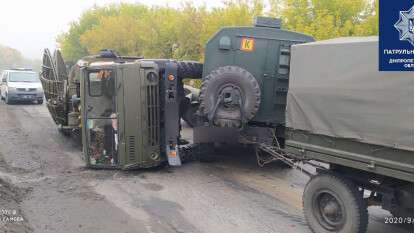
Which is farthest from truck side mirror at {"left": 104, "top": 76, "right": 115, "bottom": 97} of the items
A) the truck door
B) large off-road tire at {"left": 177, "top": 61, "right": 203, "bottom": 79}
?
large off-road tire at {"left": 177, "top": 61, "right": 203, "bottom": 79}

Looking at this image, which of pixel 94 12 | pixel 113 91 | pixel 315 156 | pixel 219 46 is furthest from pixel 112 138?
pixel 94 12

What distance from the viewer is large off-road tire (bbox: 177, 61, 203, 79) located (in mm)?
9505

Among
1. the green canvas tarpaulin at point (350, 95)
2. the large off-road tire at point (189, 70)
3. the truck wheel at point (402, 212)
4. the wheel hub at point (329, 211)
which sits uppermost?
the large off-road tire at point (189, 70)

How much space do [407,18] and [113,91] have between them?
5.74 m

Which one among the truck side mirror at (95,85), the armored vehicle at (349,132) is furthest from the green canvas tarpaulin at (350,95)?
the truck side mirror at (95,85)

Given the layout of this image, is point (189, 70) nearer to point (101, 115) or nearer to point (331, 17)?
point (101, 115)

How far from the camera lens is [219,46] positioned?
8938 mm

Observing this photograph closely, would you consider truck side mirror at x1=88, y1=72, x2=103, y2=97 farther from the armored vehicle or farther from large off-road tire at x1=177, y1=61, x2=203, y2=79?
the armored vehicle

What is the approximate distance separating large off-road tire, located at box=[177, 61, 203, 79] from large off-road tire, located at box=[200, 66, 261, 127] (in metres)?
1.08
